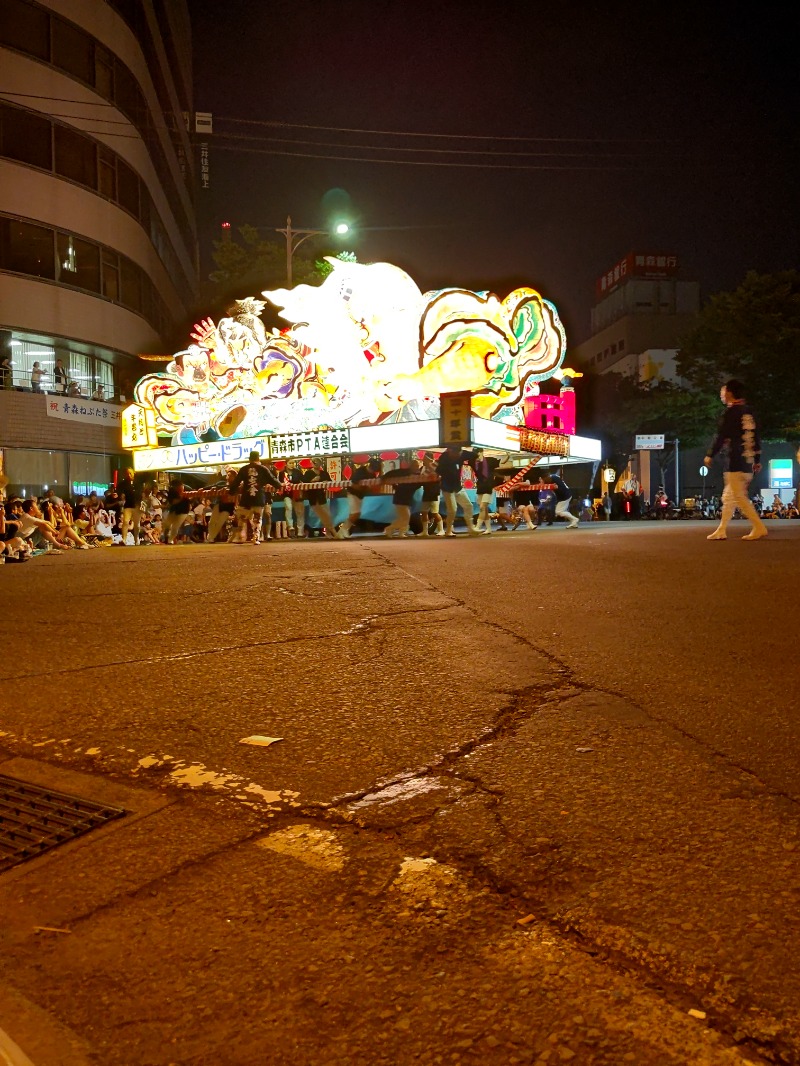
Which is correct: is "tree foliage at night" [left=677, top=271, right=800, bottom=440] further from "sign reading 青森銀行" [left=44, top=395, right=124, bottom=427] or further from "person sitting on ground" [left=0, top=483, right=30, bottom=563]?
"person sitting on ground" [left=0, top=483, right=30, bottom=563]

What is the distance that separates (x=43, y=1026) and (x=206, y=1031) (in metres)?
0.36

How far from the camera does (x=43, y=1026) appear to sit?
6.08 ft

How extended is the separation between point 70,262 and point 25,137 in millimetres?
3847

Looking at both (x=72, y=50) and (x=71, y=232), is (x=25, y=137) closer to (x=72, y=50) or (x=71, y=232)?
(x=71, y=232)

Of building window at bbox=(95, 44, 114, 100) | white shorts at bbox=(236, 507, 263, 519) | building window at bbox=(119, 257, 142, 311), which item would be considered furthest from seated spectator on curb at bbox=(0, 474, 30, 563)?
building window at bbox=(95, 44, 114, 100)

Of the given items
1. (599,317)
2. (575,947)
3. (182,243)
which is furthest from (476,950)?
(599,317)

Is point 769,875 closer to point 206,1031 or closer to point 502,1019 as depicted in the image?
point 502,1019

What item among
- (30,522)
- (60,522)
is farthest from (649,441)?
(30,522)

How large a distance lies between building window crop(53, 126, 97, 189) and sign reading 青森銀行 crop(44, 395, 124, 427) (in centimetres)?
724

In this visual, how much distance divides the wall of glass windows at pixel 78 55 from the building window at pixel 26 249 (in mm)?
5172

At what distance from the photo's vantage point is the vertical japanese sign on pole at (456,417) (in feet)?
66.5

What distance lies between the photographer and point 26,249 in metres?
26.9

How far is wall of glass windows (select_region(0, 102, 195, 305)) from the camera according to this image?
26.2 m

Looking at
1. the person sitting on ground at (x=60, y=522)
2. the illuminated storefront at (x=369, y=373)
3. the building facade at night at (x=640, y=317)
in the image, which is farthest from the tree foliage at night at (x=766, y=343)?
the person sitting on ground at (x=60, y=522)
